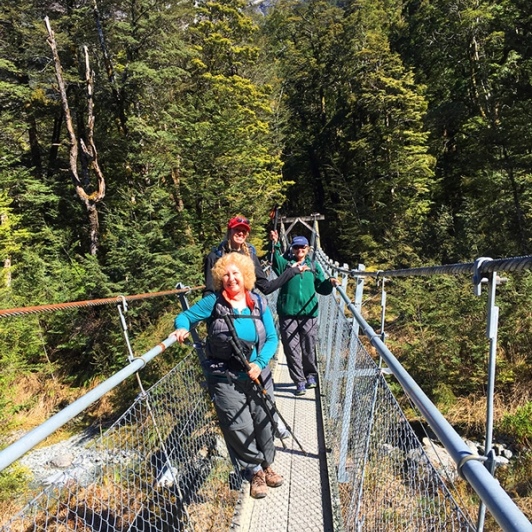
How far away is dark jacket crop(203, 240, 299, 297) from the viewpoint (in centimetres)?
261

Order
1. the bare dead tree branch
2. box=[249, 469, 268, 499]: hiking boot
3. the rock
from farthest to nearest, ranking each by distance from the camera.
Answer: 1. the bare dead tree branch
2. the rock
3. box=[249, 469, 268, 499]: hiking boot

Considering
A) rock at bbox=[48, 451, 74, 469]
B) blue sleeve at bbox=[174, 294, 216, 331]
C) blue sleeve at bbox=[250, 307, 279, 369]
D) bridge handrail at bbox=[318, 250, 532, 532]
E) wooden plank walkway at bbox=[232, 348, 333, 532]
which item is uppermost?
bridge handrail at bbox=[318, 250, 532, 532]

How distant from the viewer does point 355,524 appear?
1.85 meters

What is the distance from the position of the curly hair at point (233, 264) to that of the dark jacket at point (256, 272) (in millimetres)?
247

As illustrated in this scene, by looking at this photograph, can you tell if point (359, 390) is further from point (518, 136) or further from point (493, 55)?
point (493, 55)

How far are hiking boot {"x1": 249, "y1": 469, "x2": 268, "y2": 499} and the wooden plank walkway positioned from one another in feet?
0.20

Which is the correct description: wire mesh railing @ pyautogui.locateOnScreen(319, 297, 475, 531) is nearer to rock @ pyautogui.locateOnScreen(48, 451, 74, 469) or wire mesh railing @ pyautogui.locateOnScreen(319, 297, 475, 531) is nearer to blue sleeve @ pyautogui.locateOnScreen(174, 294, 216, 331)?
blue sleeve @ pyautogui.locateOnScreen(174, 294, 216, 331)

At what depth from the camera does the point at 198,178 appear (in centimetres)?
1312

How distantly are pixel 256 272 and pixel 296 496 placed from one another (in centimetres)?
143

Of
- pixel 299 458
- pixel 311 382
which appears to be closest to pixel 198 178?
pixel 311 382

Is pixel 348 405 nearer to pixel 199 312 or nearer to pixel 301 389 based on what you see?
pixel 199 312

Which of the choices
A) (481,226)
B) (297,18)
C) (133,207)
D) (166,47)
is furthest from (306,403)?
(297,18)

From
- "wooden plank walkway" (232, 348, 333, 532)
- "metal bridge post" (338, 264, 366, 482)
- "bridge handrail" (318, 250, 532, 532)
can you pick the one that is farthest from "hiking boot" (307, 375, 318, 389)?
"bridge handrail" (318, 250, 532, 532)

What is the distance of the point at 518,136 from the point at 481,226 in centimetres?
281
